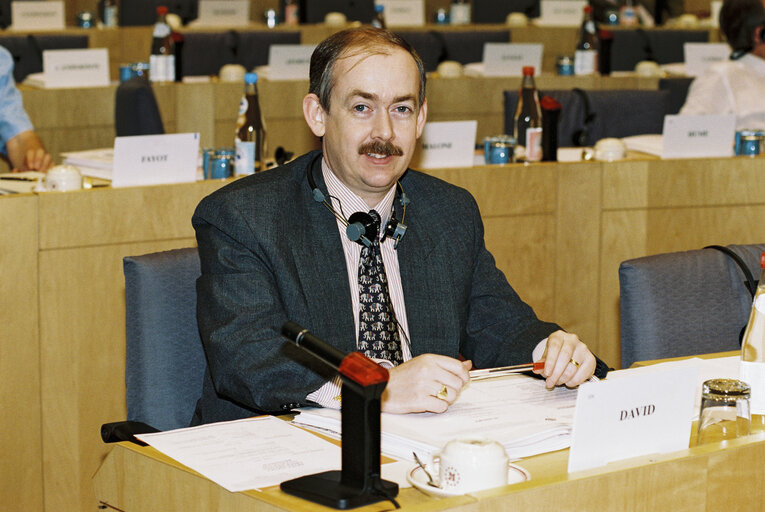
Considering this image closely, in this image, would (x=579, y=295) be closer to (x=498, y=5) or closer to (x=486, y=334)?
(x=486, y=334)

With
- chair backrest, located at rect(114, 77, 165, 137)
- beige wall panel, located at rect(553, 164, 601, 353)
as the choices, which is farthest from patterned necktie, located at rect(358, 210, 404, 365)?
chair backrest, located at rect(114, 77, 165, 137)

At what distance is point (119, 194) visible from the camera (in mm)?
2805

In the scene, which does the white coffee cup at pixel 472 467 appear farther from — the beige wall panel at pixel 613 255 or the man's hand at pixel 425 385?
the beige wall panel at pixel 613 255

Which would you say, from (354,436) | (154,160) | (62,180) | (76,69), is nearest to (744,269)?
(354,436)

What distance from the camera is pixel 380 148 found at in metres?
1.95

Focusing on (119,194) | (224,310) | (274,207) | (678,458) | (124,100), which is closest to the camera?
(678,458)

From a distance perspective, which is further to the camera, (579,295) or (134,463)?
(579,295)

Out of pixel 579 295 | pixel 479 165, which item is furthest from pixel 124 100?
pixel 579 295

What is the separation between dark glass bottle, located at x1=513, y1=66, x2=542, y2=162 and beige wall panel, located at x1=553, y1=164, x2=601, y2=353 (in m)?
0.11

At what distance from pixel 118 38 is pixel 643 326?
14.9 ft

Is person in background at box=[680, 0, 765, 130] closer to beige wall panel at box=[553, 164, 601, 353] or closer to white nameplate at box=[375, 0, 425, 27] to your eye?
beige wall panel at box=[553, 164, 601, 353]

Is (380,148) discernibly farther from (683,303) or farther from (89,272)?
(89,272)

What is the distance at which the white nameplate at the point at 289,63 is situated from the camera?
15.9 feet

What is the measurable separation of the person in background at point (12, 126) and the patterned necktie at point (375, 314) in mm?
2000
